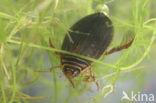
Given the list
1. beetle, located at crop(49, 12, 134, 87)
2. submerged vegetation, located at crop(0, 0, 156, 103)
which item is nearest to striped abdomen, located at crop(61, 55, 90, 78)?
beetle, located at crop(49, 12, 134, 87)

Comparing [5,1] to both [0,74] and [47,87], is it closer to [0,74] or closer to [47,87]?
[0,74]

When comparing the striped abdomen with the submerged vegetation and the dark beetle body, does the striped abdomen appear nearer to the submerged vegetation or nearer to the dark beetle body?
the dark beetle body

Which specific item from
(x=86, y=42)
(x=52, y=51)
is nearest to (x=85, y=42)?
(x=86, y=42)

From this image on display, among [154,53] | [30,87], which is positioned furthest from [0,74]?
[154,53]

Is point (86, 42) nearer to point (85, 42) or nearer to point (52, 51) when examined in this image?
point (85, 42)

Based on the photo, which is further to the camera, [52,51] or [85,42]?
[52,51]

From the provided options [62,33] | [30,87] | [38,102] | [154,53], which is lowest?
[38,102]
